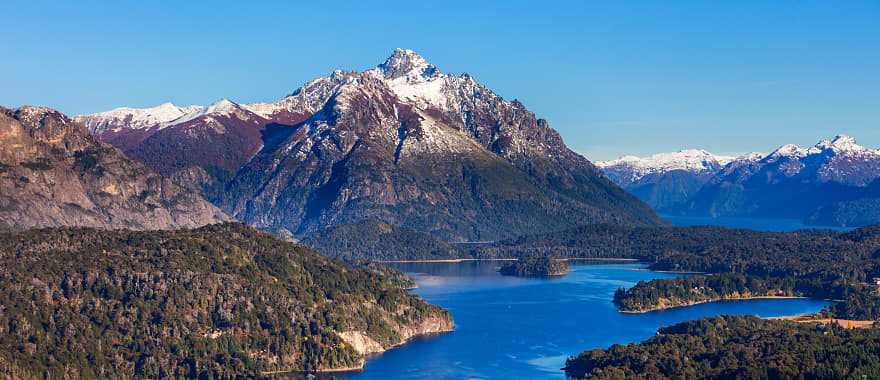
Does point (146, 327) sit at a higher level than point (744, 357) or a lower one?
higher

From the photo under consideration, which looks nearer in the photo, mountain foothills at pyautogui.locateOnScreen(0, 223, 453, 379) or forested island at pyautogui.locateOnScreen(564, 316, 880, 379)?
forested island at pyautogui.locateOnScreen(564, 316, 880, 379)

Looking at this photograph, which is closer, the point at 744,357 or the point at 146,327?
the point at 744,357

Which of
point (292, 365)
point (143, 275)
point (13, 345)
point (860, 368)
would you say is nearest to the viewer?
point (860, 368)

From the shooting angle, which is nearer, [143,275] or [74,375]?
[74,375]

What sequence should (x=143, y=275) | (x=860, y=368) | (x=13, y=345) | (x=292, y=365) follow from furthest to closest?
(x=143, y=275) < (x=292, y=365) < (x=13, y=345) < (x=860, y=368)

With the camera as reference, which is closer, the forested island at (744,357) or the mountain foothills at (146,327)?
the forested island at (744,357)

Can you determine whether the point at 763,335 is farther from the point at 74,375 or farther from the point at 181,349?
the point at 74,375

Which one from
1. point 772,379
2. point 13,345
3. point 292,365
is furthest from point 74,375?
point 772,379

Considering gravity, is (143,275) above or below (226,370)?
above
